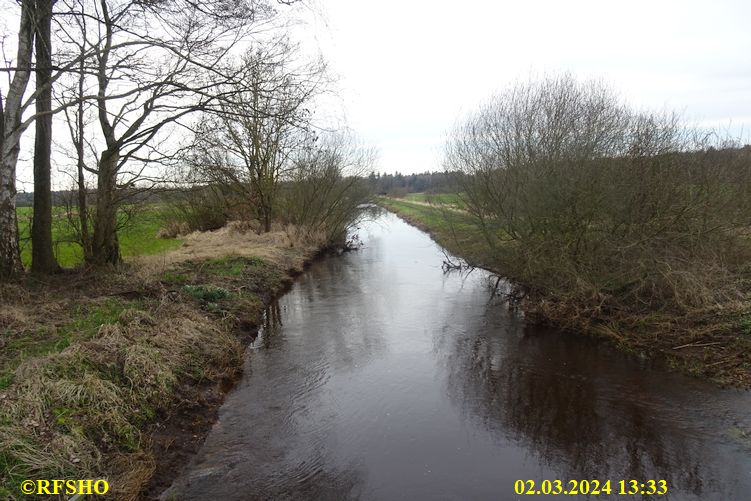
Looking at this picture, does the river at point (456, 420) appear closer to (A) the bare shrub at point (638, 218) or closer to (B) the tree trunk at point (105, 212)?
(A) the bare shrub at point (638, 218)

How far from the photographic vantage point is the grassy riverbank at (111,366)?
4680mm

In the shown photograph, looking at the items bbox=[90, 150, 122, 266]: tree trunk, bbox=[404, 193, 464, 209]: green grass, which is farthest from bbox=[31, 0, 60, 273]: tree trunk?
bbox=[404, 193, 464, 209]: green grass

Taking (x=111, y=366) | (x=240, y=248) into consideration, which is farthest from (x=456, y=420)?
(x=240, y=248)

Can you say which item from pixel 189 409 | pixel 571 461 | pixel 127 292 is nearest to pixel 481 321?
pixel 571 461

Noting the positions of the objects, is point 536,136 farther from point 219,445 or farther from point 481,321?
point 219,445

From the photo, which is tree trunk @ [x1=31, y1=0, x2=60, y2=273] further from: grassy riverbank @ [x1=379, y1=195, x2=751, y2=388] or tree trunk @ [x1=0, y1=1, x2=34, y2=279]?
grassy riverbank @ [x1=379, y1=195, x2=751, y2=388]

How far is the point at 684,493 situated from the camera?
5145 millimetres

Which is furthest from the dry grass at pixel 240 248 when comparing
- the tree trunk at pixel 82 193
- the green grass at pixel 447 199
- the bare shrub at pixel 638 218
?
the bare shrub at pixel 638 218

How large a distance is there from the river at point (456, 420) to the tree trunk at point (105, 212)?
453 cm

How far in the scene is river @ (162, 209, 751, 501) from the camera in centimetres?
537

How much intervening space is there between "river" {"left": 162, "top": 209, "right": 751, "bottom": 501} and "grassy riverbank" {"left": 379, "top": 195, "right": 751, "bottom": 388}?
412 millimetres

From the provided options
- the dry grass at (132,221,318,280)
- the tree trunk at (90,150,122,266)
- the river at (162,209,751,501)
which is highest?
the tree trunk at (90,150,122,266)

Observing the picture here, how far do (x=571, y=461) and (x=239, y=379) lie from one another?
17.9ft

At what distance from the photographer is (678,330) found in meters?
9.38
